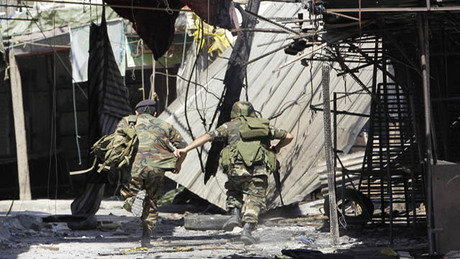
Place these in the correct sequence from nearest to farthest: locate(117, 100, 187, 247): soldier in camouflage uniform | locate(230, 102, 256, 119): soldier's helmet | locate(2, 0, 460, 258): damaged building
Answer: locate(2, 0, 460, 258): damaged building → locate(117, 100, 187, 247): soldier in camouflage uniform → locate(230, 102, 256, 119): soldier's helmet

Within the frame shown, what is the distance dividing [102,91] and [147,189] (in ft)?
7.40

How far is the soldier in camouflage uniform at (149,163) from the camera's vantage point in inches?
412

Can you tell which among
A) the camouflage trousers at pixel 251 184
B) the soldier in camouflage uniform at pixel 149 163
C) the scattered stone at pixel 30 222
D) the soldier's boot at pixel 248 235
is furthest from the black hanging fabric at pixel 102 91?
the soldier's boot at pixel 248 235

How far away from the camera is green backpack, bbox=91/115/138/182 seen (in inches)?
408

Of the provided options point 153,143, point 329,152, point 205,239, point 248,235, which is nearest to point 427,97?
point 329,152

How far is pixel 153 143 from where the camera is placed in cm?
1059

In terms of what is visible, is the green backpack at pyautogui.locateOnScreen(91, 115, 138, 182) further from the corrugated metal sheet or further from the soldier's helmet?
the corrugated metal sheet

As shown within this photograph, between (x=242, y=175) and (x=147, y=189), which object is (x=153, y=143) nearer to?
(x=147, y=189)

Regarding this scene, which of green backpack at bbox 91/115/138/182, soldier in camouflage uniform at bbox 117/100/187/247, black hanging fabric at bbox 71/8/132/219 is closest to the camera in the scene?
green backpack at bbox 91/115/138/182

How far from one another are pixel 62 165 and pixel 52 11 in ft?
16.0

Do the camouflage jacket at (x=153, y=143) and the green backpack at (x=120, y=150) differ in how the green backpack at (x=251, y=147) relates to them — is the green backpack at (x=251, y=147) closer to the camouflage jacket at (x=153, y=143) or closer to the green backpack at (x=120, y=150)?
the camouflage jacket at (x=153, y=143)

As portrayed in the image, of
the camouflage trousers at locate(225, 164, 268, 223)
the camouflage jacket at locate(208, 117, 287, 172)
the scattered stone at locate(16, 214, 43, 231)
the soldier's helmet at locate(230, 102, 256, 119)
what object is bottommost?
the scattered stone at locate(16, 214, 43, 231)

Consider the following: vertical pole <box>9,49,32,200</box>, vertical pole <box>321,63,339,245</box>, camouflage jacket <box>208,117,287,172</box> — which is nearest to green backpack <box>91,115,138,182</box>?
camouflage jacket <box>208,117,287,172</box>

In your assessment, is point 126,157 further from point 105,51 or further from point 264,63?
point 264,63
